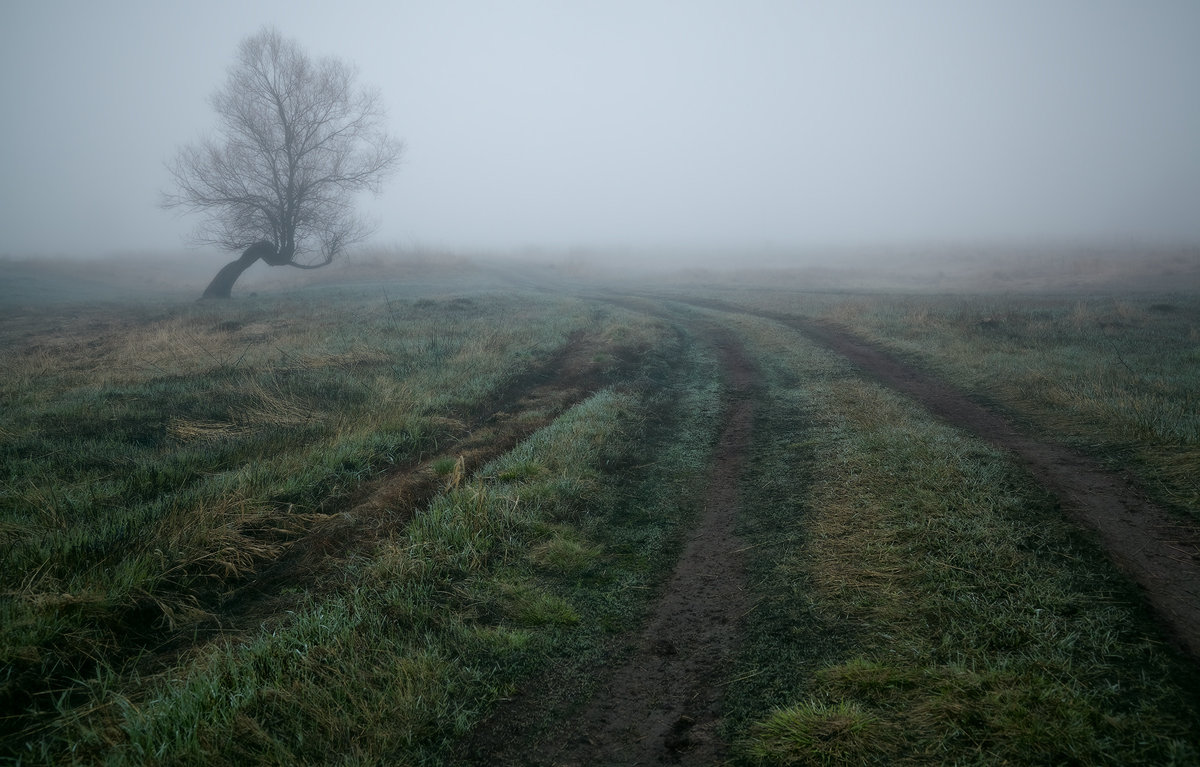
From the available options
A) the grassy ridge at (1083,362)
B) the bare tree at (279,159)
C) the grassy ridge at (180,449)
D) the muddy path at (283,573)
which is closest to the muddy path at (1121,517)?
the grassy ridge at (1083,362)

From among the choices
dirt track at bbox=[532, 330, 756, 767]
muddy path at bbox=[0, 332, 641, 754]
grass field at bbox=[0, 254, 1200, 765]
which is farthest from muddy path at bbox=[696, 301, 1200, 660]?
muddy path at bbox=[0, 332, 641, 754]

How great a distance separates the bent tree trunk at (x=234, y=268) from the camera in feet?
93.7

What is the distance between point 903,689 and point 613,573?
2.48 meters

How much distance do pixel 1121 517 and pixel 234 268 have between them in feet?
117

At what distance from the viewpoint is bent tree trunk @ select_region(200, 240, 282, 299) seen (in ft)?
93.7

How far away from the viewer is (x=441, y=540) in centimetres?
534

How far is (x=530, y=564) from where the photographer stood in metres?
5.23

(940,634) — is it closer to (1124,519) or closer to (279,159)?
(1124,519)

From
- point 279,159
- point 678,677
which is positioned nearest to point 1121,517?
point 678,677

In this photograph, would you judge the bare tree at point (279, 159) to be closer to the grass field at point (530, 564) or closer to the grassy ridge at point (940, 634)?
the grass field at point (530, 564)

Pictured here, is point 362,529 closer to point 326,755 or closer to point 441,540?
point 441,540

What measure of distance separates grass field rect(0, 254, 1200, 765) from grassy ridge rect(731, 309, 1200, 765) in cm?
2

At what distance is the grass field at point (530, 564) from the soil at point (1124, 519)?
20cm

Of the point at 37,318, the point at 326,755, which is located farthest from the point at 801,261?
the point at 326,755
